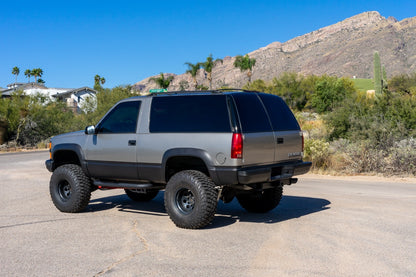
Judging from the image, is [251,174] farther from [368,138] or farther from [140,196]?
[368,138]

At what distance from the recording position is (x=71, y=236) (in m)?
7.35

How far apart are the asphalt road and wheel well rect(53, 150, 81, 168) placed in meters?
0.95

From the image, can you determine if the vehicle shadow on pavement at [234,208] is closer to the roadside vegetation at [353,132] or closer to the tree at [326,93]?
the roadside vegetation at [353,132]

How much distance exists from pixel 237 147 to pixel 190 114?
1175 millimetres

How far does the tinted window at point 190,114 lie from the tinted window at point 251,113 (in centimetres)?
24

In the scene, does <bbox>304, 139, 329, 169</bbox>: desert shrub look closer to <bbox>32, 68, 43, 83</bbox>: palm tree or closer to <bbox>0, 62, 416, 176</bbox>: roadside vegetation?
<bbox>0, 62, 416, 176</bbox>: roadside vegetation

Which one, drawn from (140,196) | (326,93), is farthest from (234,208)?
(326,93)

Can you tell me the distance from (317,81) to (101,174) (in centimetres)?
6012

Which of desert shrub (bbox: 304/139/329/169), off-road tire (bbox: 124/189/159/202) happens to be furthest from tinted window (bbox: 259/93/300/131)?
desert shrub (bbox: 304/139/329/169)

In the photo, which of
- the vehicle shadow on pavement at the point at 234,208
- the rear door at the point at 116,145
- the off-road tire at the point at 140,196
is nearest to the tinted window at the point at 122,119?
the rear door at the point at 116,145

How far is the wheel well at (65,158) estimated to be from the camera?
32.2 feet

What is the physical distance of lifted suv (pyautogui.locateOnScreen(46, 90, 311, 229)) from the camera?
7.46 m

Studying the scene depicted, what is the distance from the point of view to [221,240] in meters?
6.98

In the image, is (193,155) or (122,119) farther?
(122,119)
